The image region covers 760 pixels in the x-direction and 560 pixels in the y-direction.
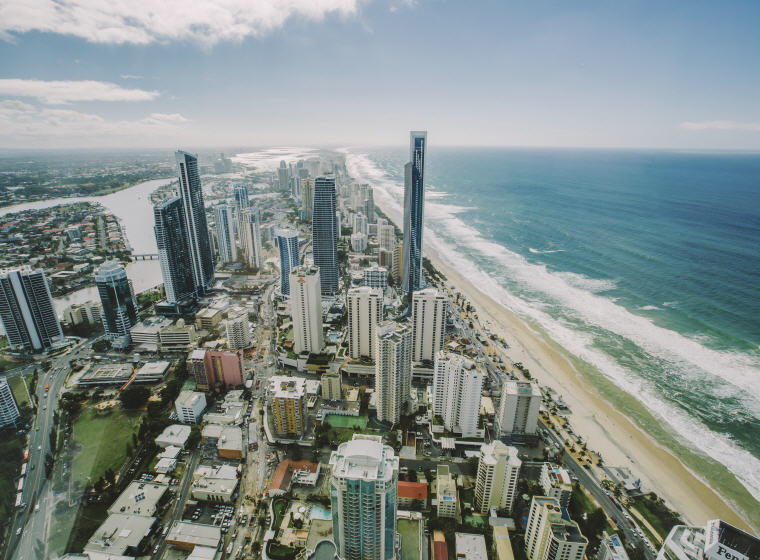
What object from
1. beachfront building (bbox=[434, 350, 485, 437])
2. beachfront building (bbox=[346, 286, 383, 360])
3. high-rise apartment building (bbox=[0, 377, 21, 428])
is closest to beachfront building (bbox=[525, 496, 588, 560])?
beachfront building (bbox=[434, 350, 485, 437])

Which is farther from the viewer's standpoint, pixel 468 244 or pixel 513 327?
pixel 468 244

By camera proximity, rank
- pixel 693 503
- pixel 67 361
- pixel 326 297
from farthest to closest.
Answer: pixel 326 297 < pixel 67 361 < pixel 693 503

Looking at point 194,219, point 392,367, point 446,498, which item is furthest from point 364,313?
point 194,219

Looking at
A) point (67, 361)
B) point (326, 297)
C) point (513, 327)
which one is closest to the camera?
point (67, 361)

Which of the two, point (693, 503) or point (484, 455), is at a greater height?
point (484, 455)

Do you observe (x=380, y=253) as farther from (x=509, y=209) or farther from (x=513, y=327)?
(x=509, y=209)

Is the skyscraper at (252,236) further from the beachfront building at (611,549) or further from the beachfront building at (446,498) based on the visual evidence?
the beachfront building at (611,549)

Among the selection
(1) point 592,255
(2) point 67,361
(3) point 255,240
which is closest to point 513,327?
(1) point 592,255

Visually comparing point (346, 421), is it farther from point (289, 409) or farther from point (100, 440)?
point (100, 440)
